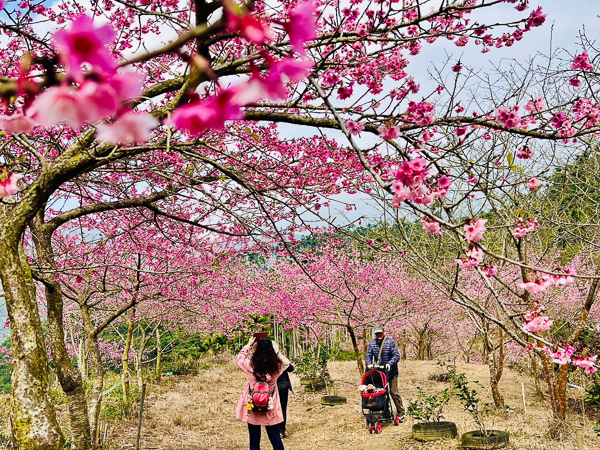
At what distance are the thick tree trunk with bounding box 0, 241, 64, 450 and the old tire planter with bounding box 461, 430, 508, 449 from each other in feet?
15.0

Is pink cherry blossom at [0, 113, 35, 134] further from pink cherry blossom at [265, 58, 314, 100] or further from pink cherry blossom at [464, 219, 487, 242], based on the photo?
pink cherry blossom at [464, 219, 487, 242]

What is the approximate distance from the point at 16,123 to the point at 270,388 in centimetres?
454

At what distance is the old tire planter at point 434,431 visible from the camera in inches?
241

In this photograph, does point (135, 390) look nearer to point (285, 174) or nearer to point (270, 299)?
point (270, 299)

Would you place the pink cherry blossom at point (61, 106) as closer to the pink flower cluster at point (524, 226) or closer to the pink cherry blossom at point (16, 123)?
the pink cherry blossom at point (16, 123)

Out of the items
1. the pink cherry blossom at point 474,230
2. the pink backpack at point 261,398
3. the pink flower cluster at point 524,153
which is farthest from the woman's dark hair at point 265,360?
the pink cherry blossom at point 474,230

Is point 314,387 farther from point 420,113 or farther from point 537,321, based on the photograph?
point 537,321

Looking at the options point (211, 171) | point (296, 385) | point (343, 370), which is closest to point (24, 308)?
point (211, 171)

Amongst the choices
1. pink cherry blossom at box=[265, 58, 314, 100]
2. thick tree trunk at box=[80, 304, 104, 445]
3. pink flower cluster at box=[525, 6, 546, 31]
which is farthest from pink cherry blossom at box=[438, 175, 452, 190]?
thick tree trunk at box=[80, 304, 104, 445]

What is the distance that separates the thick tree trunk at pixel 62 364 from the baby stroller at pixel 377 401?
4134mm

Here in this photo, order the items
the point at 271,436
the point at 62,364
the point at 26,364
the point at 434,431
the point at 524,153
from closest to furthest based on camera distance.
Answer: the point at 524,153 < the point at 26,364 < the point at 62,364 < the point at 271,436 < the point at 434,431

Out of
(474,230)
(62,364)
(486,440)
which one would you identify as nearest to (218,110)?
(474,230)

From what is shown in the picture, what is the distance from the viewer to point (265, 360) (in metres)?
4.95

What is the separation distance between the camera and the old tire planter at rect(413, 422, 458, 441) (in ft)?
20.1
